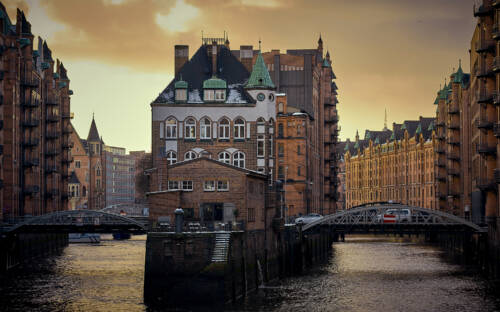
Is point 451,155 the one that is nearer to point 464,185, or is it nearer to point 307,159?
point 464,185

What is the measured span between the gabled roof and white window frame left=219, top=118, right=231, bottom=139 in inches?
93.3

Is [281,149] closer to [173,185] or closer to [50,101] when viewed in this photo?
[50,101]

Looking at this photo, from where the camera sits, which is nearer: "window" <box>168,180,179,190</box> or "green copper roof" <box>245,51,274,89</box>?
"window" <box>168,180,179,190</box>

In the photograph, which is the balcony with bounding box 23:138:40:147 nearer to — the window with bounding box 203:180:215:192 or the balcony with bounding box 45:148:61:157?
the balcony with bounding box 45:148:61:157

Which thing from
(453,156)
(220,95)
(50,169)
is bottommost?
(50,169)

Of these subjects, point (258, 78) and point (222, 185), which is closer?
point (222, 185)

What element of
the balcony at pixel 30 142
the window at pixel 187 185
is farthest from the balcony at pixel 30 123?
the window at pixel 187 185

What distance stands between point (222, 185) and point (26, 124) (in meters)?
44.4

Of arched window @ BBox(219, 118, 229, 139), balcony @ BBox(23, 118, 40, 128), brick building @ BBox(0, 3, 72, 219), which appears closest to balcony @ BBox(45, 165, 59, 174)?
brick building @ BBox(0, 3, 72, 219)

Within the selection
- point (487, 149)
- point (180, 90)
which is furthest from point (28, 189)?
point (487, 149)

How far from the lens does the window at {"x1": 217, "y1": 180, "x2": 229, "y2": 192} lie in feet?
243

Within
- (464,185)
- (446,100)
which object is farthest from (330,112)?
(464,185)

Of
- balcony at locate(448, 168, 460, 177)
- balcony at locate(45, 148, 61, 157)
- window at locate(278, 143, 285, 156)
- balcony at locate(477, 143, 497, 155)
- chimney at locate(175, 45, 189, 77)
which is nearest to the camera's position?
balcony at locate(477, 143, 497, 155)

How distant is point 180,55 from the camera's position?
11319cm
